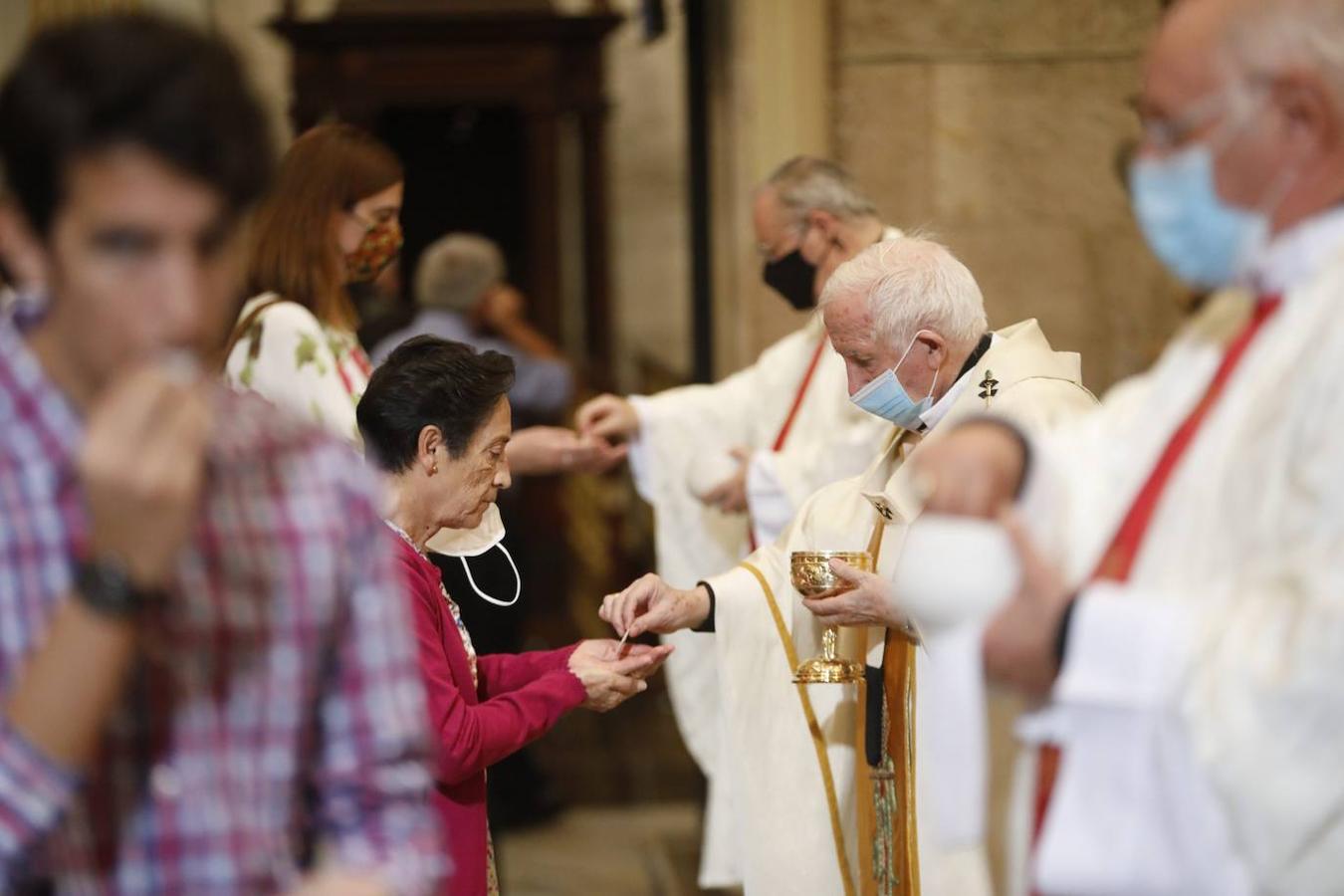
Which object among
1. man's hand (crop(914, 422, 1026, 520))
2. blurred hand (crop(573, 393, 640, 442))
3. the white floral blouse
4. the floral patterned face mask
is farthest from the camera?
blurred hand (crop(573, 393, 640, 442))

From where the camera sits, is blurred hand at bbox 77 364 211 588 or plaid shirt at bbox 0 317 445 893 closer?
blurred hand at bbox 77 364 211 588

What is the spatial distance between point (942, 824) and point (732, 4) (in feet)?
15.0

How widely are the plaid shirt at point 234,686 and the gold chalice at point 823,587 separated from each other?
1.69 m

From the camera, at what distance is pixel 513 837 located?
22.9 feet

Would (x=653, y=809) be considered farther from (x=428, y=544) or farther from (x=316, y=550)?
(x=316, y=550)

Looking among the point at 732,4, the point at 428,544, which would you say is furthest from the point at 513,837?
the point at 428,544

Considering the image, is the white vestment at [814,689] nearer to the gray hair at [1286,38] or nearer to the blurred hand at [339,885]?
the gray hair at [1286,38]

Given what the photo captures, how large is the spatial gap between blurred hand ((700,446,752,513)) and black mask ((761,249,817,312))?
0.46 m

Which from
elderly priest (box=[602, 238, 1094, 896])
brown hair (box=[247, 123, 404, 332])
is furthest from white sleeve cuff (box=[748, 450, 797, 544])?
brown hair (box=[247, 123, 404, 332])

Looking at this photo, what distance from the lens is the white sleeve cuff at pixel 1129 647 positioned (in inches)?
65.8

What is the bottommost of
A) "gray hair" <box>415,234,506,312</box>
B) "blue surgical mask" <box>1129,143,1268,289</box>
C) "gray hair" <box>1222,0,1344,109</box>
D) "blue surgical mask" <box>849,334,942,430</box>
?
"gray hair" <box>415,234,506,312</box>

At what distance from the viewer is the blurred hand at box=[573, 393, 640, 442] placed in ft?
16.8

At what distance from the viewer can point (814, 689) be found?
12.6 feet

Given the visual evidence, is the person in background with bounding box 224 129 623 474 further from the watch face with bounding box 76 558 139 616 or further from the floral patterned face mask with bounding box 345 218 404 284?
the watch face with bounding box 76 558 139 616
